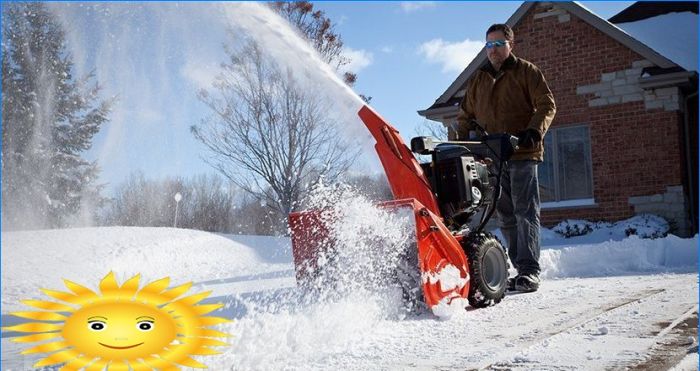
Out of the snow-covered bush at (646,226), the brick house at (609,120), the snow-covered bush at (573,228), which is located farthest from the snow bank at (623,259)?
the brick house at (609,120)

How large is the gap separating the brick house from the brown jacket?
23.6ft

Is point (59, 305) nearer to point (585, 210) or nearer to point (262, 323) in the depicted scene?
point (262, 323)

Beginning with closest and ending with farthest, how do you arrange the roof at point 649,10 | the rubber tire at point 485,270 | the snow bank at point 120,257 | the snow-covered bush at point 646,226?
the rubber tire at point 485,270 < the snow bank at point 120,257 < the snow-covered bush at point 646,226 < the roof at point 649,10

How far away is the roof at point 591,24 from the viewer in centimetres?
1081

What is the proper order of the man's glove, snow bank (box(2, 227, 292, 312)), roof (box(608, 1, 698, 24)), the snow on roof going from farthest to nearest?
roof (box(608, 1, 698, 24)) < the snow on roof < snow bank (box(2, 227, 292, 312)) < the man's glove

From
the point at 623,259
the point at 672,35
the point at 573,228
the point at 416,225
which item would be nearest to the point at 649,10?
the point at 672,35

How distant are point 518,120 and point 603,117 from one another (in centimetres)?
756

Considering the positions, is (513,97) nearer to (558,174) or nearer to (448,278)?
(448,278)

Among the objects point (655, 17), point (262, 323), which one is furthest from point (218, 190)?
point (655, 17)

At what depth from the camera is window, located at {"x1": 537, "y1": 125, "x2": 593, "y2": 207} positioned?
11.4 meters

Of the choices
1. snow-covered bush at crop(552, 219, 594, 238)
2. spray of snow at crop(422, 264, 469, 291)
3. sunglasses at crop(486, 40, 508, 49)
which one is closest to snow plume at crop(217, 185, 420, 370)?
spray of snow at crop(422, 264, 469, 291)

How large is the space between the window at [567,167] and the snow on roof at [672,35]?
2.00 metres

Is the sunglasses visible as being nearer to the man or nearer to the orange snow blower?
the man

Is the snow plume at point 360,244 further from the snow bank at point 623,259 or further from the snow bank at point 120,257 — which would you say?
the snow bank at point 120,257
